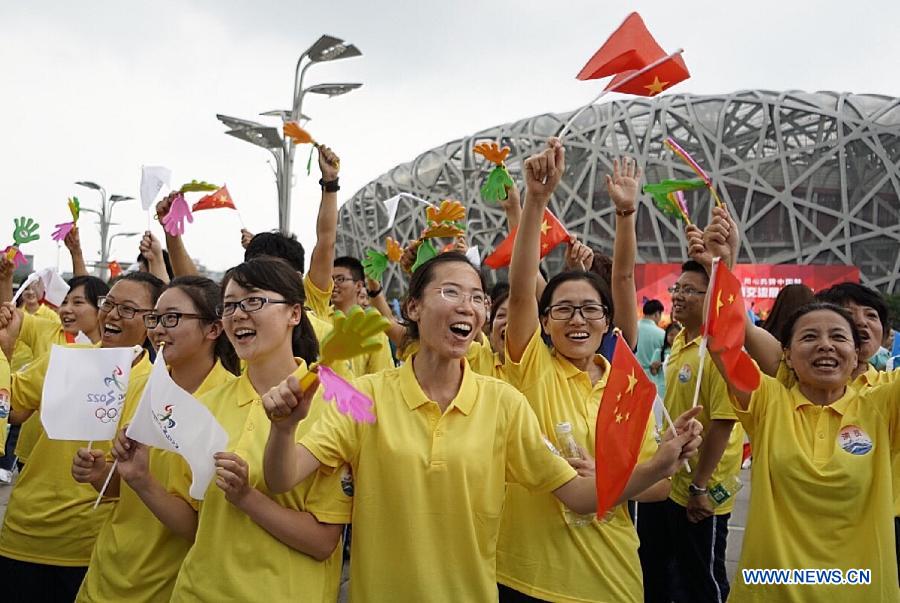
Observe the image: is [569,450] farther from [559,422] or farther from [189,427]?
[189,427]

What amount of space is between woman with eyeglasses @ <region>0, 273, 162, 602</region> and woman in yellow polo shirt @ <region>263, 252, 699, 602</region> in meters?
0.95

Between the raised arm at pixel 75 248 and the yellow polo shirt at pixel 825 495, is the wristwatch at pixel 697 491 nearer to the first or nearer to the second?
the yellow polo shirt at pixel 825 495

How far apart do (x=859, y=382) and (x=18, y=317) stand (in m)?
3.49

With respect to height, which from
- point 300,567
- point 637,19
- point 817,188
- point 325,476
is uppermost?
point 817,188

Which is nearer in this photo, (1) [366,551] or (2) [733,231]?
(1) [366,551]

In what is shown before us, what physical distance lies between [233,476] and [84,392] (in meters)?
0.79

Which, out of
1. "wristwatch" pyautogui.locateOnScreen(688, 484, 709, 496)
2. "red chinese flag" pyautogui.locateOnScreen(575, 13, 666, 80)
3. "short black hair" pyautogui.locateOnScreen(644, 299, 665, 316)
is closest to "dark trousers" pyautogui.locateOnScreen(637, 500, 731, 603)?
"wristwatch" pyautogui.locateOnScreen(688, 484, 709, 496)

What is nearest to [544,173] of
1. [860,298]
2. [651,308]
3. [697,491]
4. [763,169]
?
[697,491]

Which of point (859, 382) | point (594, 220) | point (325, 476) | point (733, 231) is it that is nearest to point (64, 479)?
point (325, 476)

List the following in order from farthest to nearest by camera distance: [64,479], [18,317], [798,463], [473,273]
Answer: [18,317], [64,479], [798,463], [473,273]

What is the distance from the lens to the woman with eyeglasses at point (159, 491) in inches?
80.0

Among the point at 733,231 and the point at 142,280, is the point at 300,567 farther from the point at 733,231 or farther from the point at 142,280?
the point at 733,231

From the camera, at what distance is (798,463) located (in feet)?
7.83

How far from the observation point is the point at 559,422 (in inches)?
92.4
